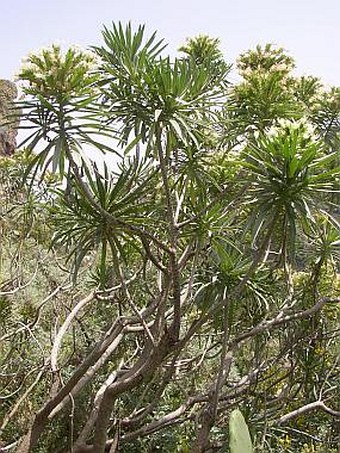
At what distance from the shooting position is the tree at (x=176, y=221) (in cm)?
296

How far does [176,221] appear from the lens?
11.5 feet

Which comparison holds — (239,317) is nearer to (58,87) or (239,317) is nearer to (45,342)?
Result: (45,342)

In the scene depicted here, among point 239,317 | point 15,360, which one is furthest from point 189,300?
point 15,360

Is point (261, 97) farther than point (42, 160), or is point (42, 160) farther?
point (261, 97)

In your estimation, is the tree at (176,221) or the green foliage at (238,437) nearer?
the green foliage at (238,437)

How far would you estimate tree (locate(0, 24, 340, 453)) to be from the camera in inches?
116

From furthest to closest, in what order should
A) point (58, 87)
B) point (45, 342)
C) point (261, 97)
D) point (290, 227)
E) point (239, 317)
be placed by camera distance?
1. point (45, 342)
2. point (239, 317)
3. point (261, 97)
4. point (290, 227)
5. point (58, 87)

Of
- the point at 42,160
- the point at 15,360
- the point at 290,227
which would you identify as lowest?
the point at 15,360

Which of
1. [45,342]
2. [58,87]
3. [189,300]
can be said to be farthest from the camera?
[45,342]

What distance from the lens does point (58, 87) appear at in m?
2.80

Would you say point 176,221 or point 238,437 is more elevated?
point 176,221

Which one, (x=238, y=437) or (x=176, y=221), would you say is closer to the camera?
(x=238, y=437)

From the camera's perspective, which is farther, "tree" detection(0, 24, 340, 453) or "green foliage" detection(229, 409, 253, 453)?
"tree" detection(0, 24, 340, 453)

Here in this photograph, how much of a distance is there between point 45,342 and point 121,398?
1.05m
